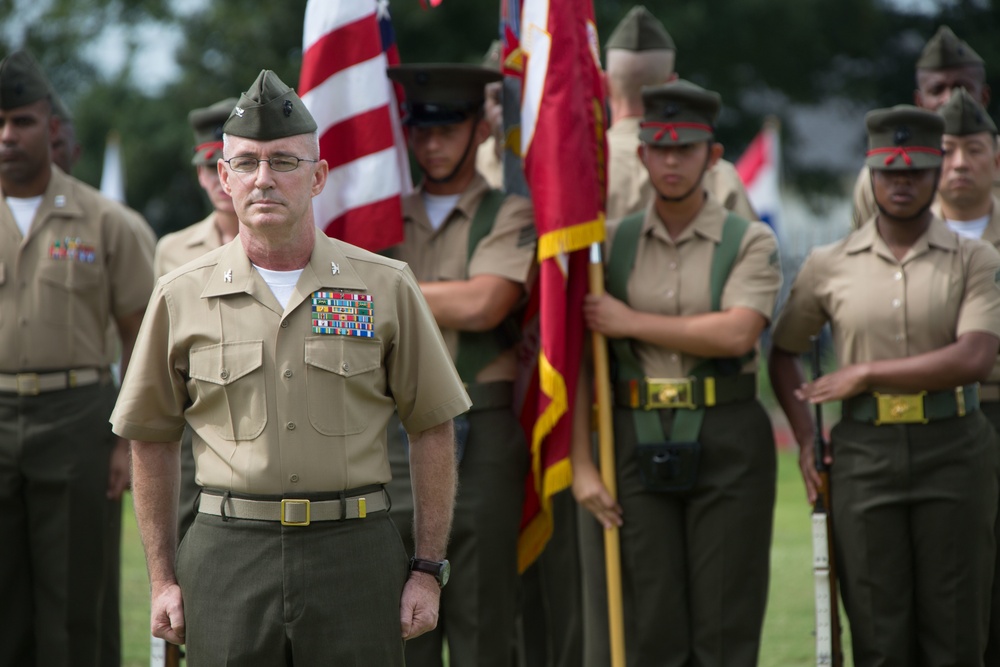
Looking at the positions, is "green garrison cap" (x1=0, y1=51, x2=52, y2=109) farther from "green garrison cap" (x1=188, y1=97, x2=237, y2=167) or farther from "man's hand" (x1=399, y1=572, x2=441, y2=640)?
"man's hand" (x1=399, y1=572, x2=441, y2=640)

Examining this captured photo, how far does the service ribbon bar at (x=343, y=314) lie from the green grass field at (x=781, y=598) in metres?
3.61

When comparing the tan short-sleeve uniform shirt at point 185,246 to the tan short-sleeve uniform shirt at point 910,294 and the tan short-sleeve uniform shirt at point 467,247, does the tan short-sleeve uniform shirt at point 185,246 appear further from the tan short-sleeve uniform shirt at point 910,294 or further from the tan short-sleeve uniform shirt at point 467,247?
the tan short-sleeve uniform shirt at point 910,294

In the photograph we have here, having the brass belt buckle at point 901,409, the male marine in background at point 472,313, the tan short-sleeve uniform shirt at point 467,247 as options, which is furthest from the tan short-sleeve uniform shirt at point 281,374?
the brass belt buckle at point 901,409

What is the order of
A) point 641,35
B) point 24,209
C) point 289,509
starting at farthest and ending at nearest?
1. point 641,35
2. point 24,209
3. point 289,509

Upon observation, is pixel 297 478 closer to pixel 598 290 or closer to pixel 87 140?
pixel 598 290

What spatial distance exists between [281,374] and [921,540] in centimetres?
270

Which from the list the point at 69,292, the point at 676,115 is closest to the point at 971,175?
the point at 676,115

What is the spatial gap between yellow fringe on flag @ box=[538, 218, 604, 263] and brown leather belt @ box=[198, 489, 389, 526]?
1783 mm

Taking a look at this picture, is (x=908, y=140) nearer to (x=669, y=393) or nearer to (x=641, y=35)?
(x=669, y=393)

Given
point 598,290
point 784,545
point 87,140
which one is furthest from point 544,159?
point 87,140

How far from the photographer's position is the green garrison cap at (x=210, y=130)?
19.2ft

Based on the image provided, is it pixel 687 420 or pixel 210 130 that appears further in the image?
pixel 210 130

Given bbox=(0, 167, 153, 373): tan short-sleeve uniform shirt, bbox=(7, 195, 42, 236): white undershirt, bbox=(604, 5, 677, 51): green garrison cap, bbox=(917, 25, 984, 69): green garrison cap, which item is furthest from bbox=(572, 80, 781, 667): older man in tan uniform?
bbox=(7, 195, 42, 236): white undershirt

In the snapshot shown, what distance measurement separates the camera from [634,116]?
6.45m
